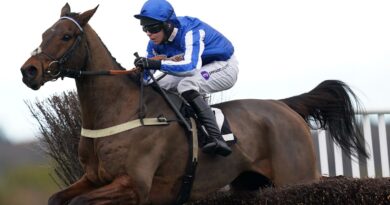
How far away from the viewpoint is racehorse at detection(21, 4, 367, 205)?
19.3 feet

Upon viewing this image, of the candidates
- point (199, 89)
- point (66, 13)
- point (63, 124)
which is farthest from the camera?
point (63, 124)

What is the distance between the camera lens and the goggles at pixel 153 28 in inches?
249

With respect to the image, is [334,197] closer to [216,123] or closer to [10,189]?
[216,123]

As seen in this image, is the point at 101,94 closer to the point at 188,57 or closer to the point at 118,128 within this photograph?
the point at 118,128

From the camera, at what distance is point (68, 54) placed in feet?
19.5

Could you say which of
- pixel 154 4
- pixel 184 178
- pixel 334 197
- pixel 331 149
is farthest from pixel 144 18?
pixel 331 149

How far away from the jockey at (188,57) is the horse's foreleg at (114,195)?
726mm

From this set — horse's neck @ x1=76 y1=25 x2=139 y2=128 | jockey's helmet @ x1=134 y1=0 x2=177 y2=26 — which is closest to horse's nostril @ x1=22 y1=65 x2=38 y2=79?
horse's neck @ x1=76 y1=25 x2=139 y2=128

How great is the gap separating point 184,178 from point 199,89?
0.75 metres

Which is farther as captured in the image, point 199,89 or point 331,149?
point 331,149

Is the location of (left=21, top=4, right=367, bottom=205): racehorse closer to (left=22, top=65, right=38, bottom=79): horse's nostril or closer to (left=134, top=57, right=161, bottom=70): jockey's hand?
(left=22, top=65, right=38, bottom=79): horse's nostril

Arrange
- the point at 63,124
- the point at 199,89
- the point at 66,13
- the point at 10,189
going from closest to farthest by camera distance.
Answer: the point at 66,13, the point at 199,89, the point at 10,189, the point at 63,124

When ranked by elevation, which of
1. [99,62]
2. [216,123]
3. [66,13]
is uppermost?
[66,13]

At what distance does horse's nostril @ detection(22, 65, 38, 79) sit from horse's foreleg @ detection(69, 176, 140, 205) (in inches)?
36.3
